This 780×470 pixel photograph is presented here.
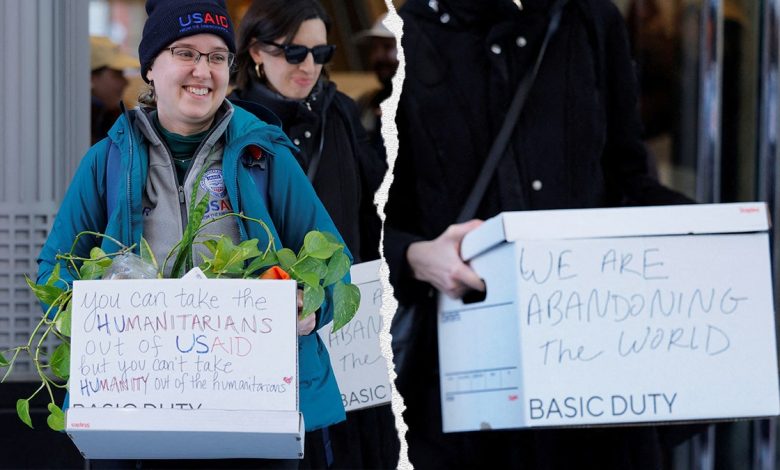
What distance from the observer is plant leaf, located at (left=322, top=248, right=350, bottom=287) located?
316 centimetres

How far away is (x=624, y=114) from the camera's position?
13.2ft

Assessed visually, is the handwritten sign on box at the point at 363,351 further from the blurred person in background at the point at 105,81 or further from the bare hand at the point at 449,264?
the blurred person in background at the point at 105,81

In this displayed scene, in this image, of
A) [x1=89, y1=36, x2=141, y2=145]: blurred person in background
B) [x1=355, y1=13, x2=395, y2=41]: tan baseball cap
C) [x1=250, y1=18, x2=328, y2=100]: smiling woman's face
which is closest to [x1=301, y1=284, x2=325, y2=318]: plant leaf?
[x1=250, y1=18, x2=328, y2=100]: smiling woman's face

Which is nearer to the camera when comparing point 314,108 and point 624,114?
point 624,114

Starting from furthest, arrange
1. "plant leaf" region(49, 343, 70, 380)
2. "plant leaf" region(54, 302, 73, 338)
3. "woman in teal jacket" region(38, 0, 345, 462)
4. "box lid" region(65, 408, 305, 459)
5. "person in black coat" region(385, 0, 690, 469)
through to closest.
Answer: "person in black coat" region(385, 0, 690, 469)
"woman in teal jacket" region(38, 0, 345, 462)
"plant leaf" region(49, 343, 70, 380)
"plant leaf" region(54, 302, 73, 338)
"box lid" region(65, 408, 305, 459)

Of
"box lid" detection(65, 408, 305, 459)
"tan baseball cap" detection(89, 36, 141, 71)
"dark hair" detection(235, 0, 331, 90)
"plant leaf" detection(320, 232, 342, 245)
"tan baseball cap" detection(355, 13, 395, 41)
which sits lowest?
"box lid" detection(65, 408, 305, 459)

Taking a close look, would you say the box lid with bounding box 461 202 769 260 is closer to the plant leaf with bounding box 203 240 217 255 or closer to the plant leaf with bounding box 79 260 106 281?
the plant leaf with bounding box 203 240 217 255

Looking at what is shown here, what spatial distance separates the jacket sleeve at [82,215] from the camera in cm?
335

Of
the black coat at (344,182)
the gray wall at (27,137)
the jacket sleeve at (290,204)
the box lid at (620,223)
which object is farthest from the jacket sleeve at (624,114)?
the gray wall at (27,137)

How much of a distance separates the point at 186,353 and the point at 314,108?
133 cm

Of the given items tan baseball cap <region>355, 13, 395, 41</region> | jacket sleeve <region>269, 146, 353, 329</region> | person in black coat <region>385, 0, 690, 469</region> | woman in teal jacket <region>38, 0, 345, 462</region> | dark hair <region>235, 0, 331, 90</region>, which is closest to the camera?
woman in teal jacket <region>38, 0, 345, 462</region>

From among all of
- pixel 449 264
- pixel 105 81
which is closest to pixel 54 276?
pixel 449 264

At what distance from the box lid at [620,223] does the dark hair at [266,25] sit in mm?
934

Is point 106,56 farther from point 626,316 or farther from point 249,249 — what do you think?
point 626,316
